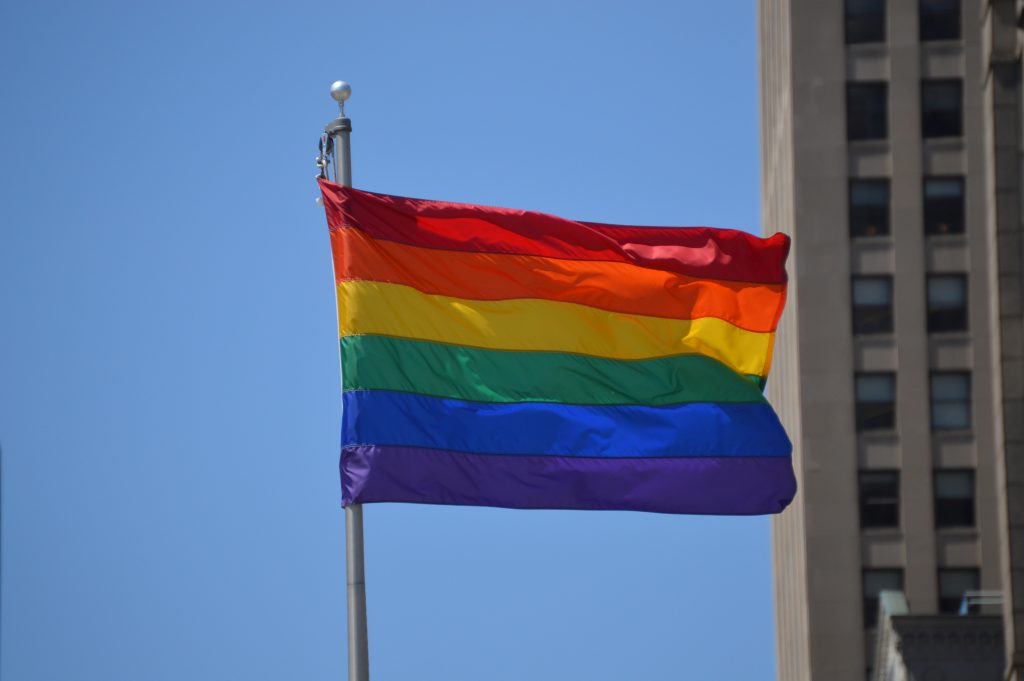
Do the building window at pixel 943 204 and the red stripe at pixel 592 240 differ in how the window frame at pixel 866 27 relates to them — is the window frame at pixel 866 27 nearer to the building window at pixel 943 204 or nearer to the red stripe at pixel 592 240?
the building window at pixel 943 204

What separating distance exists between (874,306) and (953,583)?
10613mm

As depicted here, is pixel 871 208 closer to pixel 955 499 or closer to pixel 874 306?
pixel 874 306

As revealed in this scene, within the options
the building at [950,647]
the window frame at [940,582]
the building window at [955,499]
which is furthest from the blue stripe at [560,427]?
the building window at [955,499]

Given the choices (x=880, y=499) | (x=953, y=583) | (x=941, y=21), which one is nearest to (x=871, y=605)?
(x=953, y=583)

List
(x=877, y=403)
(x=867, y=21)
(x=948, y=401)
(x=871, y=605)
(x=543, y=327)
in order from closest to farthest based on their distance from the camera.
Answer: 1. (x=543, y=327)
2. (x=871, y=605)
3. (x=948, y=401)
4. (x=877, y=403)
5. (x=867, y=21)

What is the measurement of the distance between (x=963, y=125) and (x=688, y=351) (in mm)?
45845

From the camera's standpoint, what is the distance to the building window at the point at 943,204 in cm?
6994

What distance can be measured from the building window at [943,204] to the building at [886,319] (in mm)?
53

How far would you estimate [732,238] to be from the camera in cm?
2719

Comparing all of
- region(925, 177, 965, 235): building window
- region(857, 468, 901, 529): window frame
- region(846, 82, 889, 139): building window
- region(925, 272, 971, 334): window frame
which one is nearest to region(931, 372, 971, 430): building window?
region(925, 272, 971, 334): window frame

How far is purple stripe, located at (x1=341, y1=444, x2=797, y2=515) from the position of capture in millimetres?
24234

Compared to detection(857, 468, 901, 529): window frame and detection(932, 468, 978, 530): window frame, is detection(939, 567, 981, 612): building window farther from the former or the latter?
detection(857, 468, 901, 529): window frame

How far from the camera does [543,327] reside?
26.6 meters

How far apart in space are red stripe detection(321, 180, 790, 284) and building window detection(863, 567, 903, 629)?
4325cm
